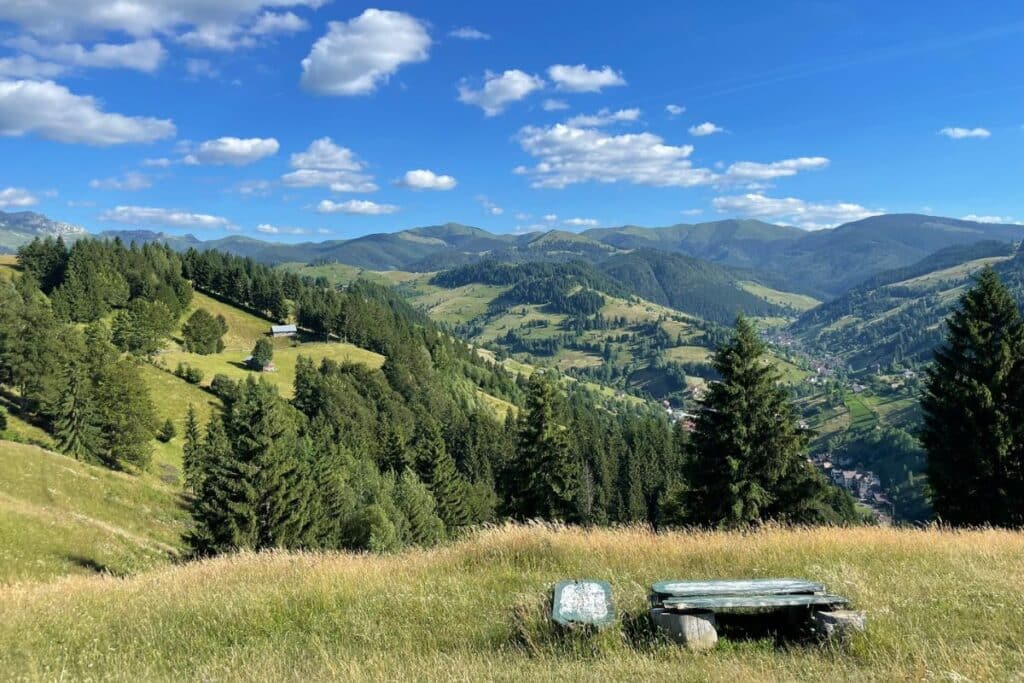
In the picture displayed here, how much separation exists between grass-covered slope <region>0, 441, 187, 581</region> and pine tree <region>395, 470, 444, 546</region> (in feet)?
65.2

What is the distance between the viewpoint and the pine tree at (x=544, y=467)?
127 feet

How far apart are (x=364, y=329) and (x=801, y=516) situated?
150749mm

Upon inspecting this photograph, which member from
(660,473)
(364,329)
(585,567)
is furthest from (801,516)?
(364,329)

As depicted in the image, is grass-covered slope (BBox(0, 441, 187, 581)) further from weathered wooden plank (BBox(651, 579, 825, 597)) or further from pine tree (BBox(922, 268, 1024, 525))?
pine tree (BBox(922, 268, 1024, 525))

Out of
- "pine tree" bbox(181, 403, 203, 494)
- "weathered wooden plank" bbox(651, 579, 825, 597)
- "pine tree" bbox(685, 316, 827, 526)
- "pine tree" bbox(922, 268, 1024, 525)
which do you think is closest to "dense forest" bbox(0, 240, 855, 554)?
"pine tree" bbox(181, 403, 203, 494)

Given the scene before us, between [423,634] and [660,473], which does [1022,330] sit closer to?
[423,634]

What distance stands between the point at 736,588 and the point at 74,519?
1653 inches

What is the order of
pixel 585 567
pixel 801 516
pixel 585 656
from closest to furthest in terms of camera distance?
pixel 585 656
pixel 585 567
pixel 801 516

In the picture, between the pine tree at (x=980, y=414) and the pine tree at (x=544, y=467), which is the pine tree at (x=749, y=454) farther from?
the pine tree at (x=544, y=467)

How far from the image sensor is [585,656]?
291 inches

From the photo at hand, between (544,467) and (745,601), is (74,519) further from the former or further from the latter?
(745,601)

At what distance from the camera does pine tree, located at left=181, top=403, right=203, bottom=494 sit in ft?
208

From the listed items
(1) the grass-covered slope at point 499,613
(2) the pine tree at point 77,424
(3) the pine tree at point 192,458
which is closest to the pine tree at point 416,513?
(3) the pine tree at point 192,458

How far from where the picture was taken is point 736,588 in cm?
812
